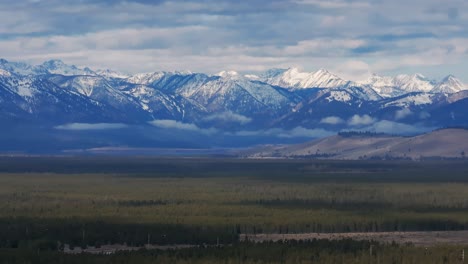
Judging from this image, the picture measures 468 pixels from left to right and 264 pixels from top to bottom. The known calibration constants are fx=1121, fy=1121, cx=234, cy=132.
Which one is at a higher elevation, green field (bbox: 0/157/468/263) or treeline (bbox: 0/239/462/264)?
green field (bbox: 0/157/468/263)

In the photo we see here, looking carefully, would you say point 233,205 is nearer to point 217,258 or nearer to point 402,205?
point 402,205

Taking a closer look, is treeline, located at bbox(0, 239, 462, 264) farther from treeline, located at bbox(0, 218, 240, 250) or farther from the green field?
treeline, located at bbox(0, 218, 240, 250)

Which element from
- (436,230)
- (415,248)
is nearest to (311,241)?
(415,248)

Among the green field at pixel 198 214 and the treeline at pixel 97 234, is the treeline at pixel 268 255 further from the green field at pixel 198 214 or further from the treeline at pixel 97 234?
the treeline at pixel 97 234

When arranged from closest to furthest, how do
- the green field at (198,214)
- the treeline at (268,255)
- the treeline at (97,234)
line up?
the treeline at (268,255), the treeline at (97,234), the green field at (198,214)

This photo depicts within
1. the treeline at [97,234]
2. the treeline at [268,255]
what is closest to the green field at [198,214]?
the treeline at [97,234]

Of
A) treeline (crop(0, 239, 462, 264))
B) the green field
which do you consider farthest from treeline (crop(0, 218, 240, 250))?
treeline (crop(0, 239, 462, 264))
